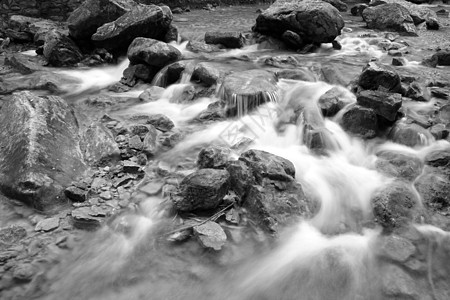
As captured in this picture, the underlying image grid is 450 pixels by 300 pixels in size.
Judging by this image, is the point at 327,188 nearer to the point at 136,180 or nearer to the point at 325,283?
the point at 325,283

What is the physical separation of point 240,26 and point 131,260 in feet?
37.3

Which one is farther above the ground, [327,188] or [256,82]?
[256,82]

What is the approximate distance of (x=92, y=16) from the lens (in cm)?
990

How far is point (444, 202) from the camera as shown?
419cm

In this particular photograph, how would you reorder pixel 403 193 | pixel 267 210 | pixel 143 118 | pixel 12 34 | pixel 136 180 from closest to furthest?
pixel 267 210 < pixel 403 193 < pixel 136 180 < pixel 143 118 < pixel 12 34

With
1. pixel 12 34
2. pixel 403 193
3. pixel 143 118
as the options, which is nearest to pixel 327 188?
pixel 403 193

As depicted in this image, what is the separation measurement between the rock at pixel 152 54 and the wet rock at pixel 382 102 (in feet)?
14.8

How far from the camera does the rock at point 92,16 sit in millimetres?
9875

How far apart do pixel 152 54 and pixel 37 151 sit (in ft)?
14.5

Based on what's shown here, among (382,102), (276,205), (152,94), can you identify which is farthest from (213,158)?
(152,94)

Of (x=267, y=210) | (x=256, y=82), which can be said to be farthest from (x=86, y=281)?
(x=256, y=82)

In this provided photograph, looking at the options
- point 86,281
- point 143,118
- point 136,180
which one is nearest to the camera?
point 86,281

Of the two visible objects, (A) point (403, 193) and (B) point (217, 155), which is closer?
(A) point (403, 193)

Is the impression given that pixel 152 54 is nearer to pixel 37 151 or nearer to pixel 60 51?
pixel 60 51
